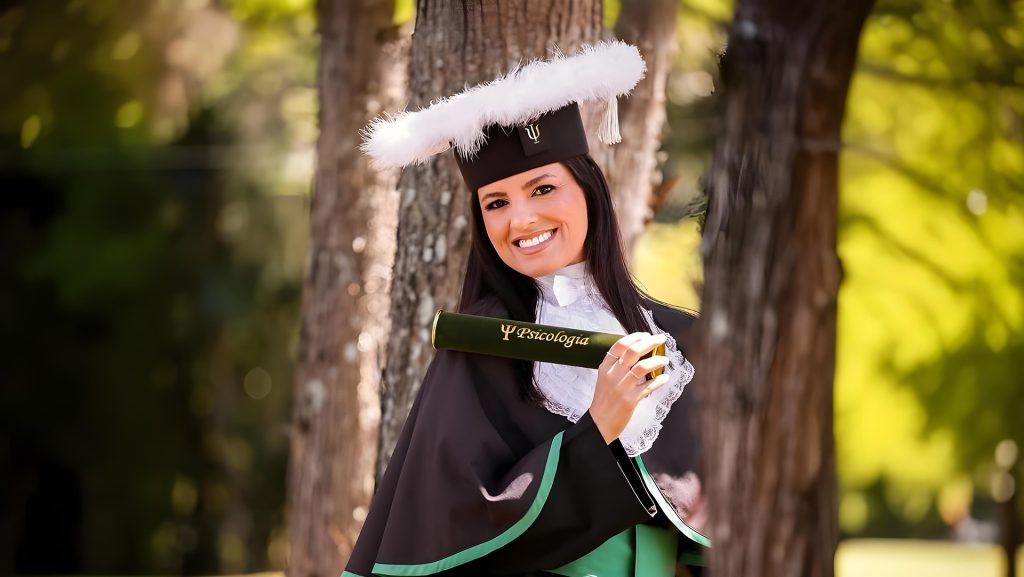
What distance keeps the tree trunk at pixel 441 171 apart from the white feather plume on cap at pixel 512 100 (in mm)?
981

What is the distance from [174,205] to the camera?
13.4m

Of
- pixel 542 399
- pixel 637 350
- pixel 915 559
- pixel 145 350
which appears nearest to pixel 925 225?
pixel 542 399

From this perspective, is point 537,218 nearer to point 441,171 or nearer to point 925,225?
point 441,171

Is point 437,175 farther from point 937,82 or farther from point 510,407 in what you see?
point 937,82

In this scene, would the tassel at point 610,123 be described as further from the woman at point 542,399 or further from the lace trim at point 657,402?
the lace trim at point 657,402

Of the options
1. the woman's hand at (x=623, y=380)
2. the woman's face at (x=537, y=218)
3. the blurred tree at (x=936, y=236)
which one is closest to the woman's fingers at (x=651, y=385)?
the woman's hand at (x=623, y=380)

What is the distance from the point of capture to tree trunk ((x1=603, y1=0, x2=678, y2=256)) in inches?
194

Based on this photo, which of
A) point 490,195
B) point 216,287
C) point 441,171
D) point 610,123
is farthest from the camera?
point 216,287

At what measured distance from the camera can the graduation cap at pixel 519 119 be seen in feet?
9.28

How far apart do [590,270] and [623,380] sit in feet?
1.51

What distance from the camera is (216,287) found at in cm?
1345

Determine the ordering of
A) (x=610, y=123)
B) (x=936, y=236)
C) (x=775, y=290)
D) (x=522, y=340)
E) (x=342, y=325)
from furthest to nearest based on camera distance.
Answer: (x=936, y=236) < (x=342, y=325) < (x=610, y=123) < (x=522, y=340) < (x=775, y=290)

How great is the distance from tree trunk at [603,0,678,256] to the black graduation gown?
193 centimetres

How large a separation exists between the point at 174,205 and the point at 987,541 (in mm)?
13716
